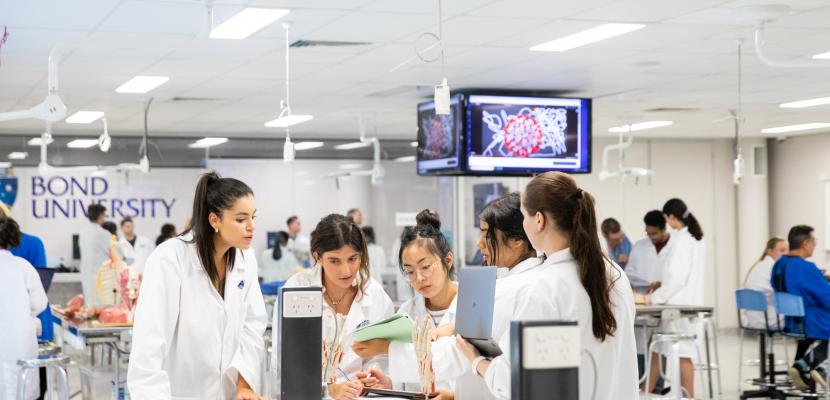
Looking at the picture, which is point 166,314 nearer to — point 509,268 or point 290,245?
point 509,268

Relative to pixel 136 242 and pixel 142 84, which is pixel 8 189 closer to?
pixel 136 242

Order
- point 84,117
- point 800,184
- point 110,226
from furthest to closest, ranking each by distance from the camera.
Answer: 1. point 800,184
2. point 110,226
3. point 84,117

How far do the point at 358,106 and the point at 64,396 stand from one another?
553cm

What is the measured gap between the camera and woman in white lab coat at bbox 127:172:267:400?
10.8ft

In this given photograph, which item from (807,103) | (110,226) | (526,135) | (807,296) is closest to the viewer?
(807,296)

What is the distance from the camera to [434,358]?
3141 millimetres

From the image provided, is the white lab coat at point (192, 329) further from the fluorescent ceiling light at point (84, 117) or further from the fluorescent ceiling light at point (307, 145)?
the fluorescent ceiling light at point (307, 145)

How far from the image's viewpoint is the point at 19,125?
12.2 metres

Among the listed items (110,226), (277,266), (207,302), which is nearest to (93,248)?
(110,226)

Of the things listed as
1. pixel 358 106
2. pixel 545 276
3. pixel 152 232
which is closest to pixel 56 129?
pixel 152 232

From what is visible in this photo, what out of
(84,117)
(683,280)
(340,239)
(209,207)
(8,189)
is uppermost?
(84,117)

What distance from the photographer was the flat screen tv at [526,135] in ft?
28.1

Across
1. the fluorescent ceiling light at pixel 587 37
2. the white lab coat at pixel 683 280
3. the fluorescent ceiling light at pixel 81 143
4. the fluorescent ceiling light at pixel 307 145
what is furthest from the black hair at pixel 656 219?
the fluorescent ceiling light at pixel 81 143

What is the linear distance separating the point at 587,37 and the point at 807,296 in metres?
3.12
